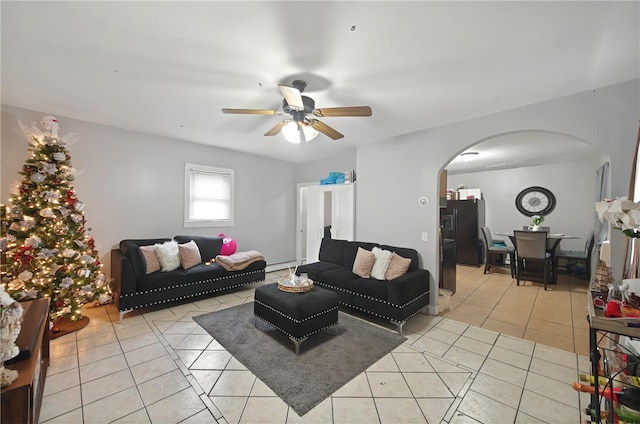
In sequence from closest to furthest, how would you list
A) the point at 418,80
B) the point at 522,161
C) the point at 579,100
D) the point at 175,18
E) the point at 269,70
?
the point at 175,18 → the point at 269,70 → the point at 418,80 → the point at 579,100 → the point at 522,161

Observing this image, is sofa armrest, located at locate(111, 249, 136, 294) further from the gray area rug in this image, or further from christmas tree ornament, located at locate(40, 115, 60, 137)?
christmas tree ornament, located at locate(40, 115, 60, 137)

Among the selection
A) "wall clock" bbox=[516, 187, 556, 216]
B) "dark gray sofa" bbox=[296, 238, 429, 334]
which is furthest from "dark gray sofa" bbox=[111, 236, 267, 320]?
"wall clock" bbox=[516, 187, 556, 216]

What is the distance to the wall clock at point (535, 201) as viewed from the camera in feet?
20.5

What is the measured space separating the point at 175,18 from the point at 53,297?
3.27 meters

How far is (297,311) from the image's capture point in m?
2.54

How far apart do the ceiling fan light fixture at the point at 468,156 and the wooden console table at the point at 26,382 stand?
6371 millimetres

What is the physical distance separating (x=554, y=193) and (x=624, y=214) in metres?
6.43

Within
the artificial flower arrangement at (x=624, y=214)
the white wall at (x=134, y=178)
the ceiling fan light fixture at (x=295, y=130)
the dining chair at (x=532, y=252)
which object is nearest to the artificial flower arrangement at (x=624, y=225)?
the artificial flower arrangement at (x=624, y=214)

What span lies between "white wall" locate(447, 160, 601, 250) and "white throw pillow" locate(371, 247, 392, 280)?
5052 mm

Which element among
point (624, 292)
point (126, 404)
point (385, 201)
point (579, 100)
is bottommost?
point (126, 404)

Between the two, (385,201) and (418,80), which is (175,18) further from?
(385,201)

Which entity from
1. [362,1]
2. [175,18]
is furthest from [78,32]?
[362,1]

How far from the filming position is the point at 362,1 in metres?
1.48

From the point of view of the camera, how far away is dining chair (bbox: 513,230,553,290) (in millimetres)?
4758
